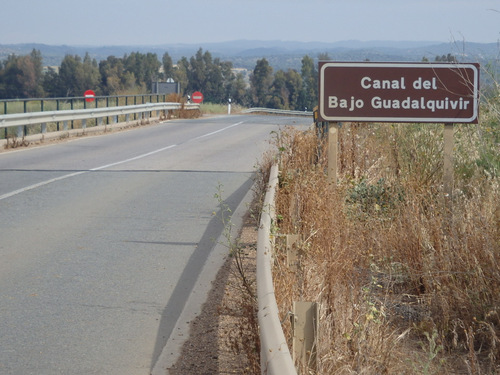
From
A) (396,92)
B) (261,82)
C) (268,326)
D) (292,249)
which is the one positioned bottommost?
(292,249)

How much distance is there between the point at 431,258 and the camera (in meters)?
6.44

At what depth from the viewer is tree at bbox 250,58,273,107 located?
12300 centimetres

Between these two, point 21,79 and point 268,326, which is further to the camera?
point 21,79

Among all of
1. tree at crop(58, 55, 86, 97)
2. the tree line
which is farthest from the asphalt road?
tree at crop(58, 55, 86, 97)

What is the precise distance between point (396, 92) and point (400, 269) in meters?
2.89

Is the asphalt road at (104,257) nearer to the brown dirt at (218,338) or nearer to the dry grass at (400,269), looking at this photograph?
the brown dirt at (218,338)

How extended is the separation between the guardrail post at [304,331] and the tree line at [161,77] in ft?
327

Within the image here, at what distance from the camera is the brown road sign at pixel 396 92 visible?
8.89 meters

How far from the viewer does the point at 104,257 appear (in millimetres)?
8242

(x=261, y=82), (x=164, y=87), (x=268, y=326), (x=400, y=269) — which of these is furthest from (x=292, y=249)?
(x=261, y=82)

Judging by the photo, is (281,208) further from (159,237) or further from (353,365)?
(353,365)

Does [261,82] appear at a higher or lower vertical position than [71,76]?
lower

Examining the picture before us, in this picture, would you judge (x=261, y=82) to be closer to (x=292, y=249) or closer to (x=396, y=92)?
(x=396, y=92)

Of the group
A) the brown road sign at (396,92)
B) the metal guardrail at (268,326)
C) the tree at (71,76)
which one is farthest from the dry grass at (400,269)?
the tree at (71,76)
